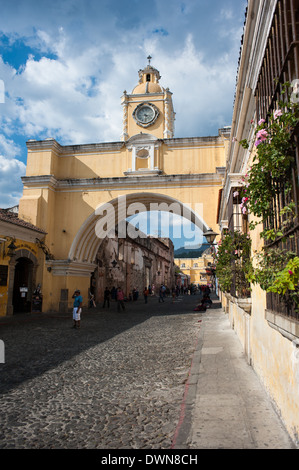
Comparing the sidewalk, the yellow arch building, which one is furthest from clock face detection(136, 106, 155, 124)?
the sidewalk

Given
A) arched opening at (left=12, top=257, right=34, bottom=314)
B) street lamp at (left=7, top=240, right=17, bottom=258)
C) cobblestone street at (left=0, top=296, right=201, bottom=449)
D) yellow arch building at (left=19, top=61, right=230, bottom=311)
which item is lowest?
cobblestone street at (left=0, top=296, right=201, bottom=449)

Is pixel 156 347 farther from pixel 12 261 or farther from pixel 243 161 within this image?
pixel 12 261

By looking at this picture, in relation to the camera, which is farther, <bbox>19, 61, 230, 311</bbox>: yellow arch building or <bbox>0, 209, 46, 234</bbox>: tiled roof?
<bbox>19, 61, 230, 311</bbox>: yellow arch building

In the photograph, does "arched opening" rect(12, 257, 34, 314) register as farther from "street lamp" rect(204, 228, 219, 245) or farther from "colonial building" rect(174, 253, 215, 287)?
"colonial building" rect(174, 253, 215, 287)

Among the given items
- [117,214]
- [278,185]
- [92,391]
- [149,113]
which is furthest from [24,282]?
[278,185]

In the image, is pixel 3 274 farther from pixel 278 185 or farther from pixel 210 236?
pixel 278 185

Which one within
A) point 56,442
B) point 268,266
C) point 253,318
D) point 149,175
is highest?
point 149,175

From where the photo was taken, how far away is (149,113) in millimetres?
19312

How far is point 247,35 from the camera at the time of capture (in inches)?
176

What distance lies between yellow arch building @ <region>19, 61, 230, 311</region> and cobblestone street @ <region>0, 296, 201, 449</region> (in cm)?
944

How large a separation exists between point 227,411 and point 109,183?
50.2 ft

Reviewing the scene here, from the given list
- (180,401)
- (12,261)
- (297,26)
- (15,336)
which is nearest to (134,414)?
(180,401)

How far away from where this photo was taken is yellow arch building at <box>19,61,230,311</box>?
1727cm

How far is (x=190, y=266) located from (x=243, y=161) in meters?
72.4
